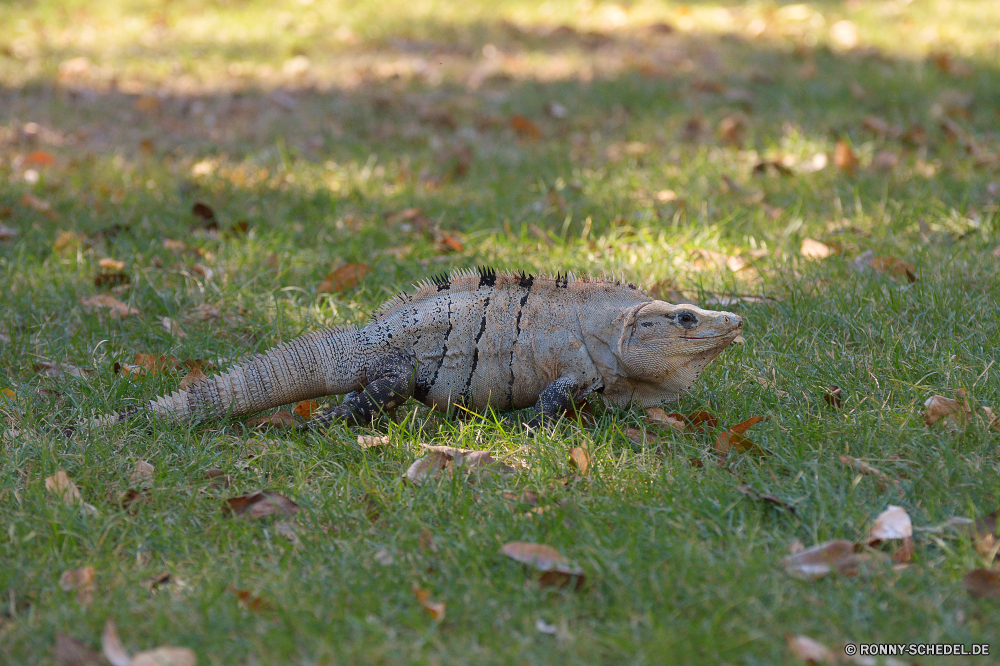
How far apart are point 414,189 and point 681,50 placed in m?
4.70

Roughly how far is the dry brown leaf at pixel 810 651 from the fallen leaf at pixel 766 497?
61cm

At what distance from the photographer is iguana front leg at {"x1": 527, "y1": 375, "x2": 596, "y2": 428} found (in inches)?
137

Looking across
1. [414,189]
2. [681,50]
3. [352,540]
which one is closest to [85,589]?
[352,540]

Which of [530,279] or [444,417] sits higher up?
[530,279]

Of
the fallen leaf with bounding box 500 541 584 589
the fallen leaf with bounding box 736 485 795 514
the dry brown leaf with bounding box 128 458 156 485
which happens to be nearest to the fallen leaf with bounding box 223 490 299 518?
the dry brown leaf with bounding box 128 458 156 485

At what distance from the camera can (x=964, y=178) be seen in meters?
5.95

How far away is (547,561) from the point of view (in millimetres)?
2664

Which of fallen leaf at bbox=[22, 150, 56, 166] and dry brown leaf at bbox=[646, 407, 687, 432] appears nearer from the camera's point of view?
dry brown leaf at bbox=[646, 407, 687, 432]

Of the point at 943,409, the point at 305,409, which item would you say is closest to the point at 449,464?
the point at 305,409

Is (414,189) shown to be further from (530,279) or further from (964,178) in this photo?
(964,178)

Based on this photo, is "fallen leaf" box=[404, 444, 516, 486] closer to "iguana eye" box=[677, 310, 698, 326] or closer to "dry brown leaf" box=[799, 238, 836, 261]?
"iguana eye" box=[677, 310, 698, 326]

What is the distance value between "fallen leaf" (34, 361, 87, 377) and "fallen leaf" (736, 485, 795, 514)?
2.81 metres

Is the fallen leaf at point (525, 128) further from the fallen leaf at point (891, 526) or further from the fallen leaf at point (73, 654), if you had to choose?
the fallen leaf at point (73, 654)

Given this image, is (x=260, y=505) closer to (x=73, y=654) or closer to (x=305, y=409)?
(x=73, y=654)
